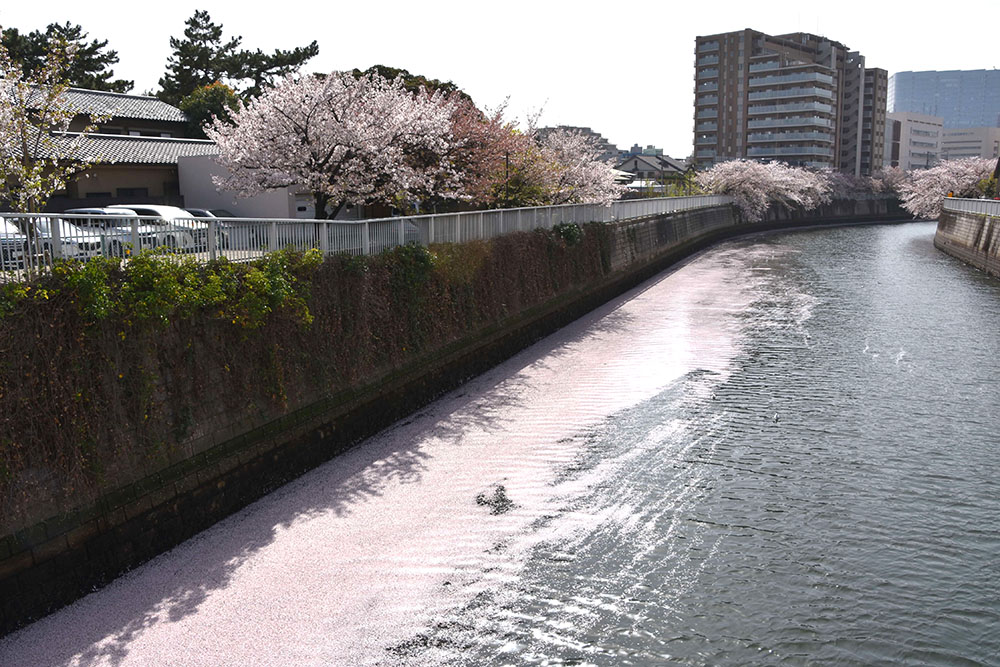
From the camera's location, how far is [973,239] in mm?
47000

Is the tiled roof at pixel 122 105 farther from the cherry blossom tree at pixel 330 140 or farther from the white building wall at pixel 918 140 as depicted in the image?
the white building wall at pixel 918 140

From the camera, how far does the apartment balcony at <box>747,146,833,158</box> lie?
118812 mm

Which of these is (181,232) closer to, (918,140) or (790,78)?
(790,78)

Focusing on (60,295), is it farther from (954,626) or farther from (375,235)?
(954,626)

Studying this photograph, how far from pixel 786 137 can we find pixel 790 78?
28.5 feet

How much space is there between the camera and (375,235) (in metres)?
17.7

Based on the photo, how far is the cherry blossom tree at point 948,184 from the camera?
3093 inches

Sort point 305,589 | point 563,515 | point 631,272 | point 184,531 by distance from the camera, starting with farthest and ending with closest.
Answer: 1. point 631,272
2. point 563,515
3. point 184,531
4. point 305,589

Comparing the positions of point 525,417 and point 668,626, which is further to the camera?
point 525,417

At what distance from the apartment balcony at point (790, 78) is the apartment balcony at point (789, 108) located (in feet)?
10.9

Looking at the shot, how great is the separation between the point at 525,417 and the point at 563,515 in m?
5.29

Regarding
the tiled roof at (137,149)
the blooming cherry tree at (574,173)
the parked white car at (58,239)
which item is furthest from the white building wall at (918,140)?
the parked white car at (58,239)

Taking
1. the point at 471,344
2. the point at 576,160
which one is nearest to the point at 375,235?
the point at 471,344

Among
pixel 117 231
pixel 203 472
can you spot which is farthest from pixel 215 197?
pixel 203 472
